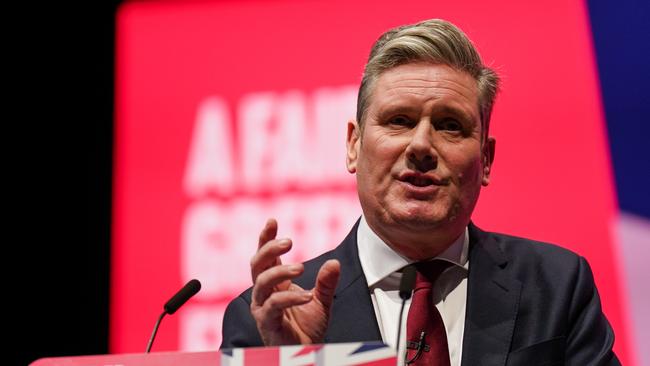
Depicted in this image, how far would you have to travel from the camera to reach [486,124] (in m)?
2.29

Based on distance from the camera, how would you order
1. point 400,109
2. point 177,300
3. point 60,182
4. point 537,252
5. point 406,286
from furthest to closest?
1. point 60,182
2. point 537,252
3. point 400,109
4. point 177,300
5. point 406,286

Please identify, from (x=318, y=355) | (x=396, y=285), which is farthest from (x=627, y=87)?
(x=318, y=355)

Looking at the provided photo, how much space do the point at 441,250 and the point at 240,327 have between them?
0.54m

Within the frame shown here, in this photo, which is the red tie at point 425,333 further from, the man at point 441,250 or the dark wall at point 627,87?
Result: the dark wall at point 627,87

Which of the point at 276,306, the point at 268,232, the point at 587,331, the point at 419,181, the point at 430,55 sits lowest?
the point at 587,331

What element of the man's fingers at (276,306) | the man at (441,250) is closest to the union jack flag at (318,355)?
the man's fingers at (276,306)

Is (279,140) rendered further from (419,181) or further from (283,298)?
(283,298)

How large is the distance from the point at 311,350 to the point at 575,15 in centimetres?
241

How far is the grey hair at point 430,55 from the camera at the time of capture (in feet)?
7.27

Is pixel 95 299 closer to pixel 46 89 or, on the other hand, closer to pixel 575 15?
pixel 46 89

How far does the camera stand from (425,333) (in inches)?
76.7

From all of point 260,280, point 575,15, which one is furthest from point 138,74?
→ point 260,280

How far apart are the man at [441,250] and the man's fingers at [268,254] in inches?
11.4

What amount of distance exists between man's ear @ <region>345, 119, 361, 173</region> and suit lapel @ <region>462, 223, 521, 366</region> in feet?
1.19
